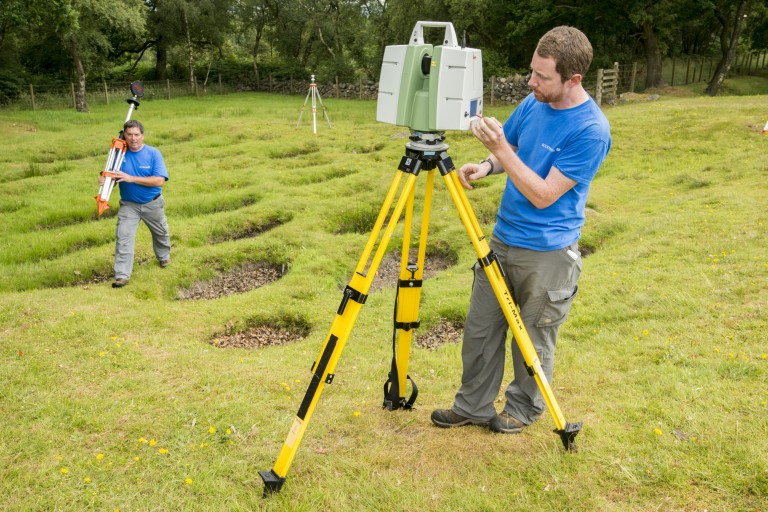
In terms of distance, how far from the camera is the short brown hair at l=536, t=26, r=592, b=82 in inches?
142

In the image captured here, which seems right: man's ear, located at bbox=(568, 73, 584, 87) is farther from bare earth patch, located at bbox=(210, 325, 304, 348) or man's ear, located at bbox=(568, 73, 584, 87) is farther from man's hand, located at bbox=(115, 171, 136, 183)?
man's hand, located at bbox=(115, 171, 136, 183)

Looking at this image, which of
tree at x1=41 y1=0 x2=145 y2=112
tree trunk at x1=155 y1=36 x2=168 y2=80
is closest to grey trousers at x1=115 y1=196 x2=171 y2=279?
tree at x1=41 y1=0 x2=145 y2=112

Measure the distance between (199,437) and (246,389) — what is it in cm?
91

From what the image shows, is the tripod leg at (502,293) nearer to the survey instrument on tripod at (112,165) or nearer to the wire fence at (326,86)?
the survey instrument on tripod at (112,165)

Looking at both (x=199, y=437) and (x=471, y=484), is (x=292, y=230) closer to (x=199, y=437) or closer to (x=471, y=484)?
(x=199, y=437)

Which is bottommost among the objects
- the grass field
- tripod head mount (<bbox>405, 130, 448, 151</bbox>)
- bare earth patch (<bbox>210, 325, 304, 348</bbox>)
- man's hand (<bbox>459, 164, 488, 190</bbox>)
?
bare earth patch (<bbox>210, 325, 304, 348</bbox>)

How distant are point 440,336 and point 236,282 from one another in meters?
3.95

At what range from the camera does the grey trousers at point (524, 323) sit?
4.29 meters

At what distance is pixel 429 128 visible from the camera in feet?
12.9

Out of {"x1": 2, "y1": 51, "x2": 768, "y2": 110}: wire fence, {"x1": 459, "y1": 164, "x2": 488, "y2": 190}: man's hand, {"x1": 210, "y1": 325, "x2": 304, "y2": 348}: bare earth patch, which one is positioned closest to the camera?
{"x1": 459, "y1": 164, "x2": 488, "y2": 190}: man's hand

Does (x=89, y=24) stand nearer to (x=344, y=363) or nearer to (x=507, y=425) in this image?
(x=344, y=363)

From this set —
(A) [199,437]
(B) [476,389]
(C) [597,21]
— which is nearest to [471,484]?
(B) [476,389]

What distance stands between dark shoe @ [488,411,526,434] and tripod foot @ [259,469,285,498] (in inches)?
66.3

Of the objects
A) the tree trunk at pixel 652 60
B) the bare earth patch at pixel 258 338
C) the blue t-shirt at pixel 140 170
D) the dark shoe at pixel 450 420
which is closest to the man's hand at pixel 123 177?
the blue t-shirt at pixel 140 170
